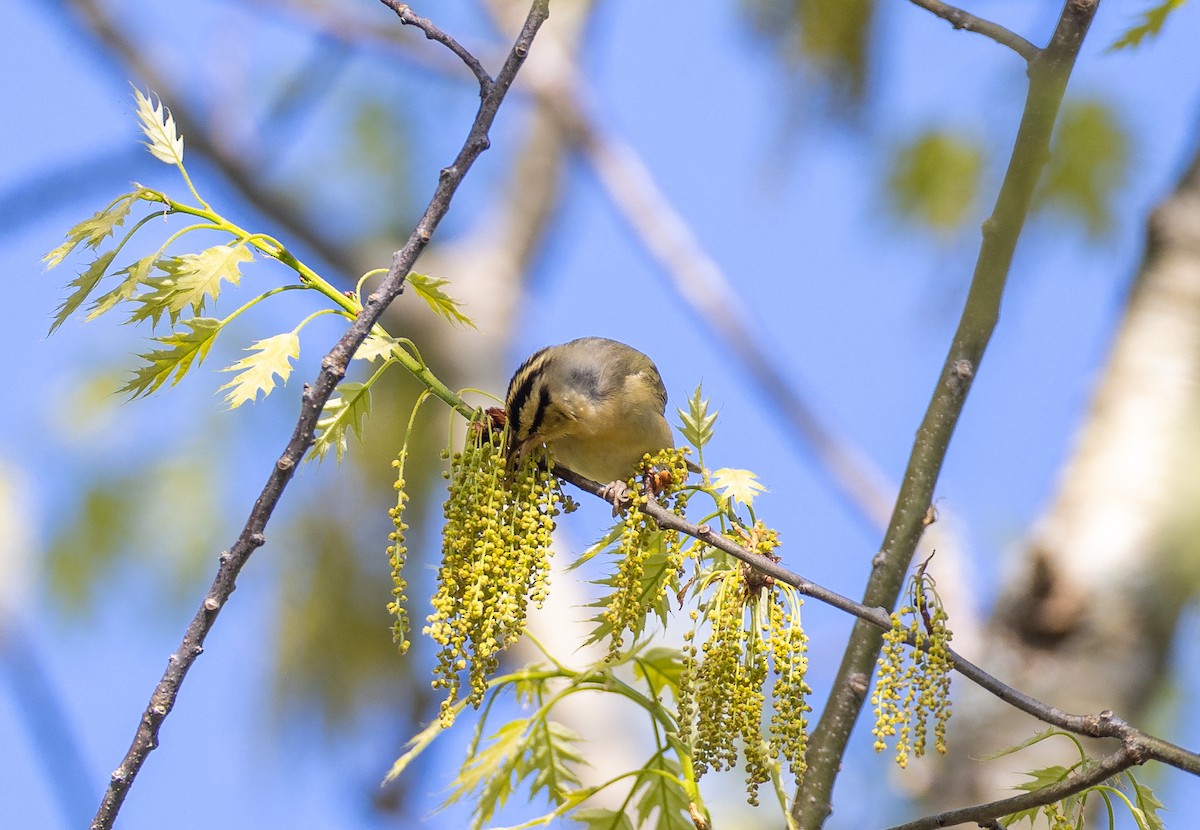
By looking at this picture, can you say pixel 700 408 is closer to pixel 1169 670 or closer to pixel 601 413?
pixel 601 413

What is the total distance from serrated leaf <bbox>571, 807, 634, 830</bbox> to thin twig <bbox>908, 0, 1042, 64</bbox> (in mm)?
1604

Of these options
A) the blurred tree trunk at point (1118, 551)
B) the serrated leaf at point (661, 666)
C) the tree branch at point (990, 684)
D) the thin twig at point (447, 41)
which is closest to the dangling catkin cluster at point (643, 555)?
the tree branch at point (990, 684)

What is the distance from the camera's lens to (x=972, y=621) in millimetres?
6434

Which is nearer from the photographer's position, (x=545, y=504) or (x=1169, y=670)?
(x=545, y=504)

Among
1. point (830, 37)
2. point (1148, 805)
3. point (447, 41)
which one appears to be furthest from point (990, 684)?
point (830, 37)

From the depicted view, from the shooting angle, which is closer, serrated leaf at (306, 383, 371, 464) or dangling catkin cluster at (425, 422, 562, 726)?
dangling catkin cluster at (425, 422, 562, 726)

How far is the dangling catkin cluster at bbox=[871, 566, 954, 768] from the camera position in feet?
6.30

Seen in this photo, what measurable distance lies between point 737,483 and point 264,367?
2.86 ft

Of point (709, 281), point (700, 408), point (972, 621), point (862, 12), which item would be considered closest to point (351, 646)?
point (709, 281)

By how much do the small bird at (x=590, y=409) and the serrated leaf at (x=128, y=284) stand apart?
4.56 feet

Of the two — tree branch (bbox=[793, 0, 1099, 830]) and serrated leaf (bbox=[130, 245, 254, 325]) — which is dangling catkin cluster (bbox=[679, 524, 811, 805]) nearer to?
tree branch (bbox=[793, 0, 1099, 830])

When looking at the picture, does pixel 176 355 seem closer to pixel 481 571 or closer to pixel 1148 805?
pixel 481 571

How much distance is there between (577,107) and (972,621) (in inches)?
203

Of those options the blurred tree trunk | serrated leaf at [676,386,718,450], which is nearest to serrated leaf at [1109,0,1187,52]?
serrated leaf at [676,386,718,450]
